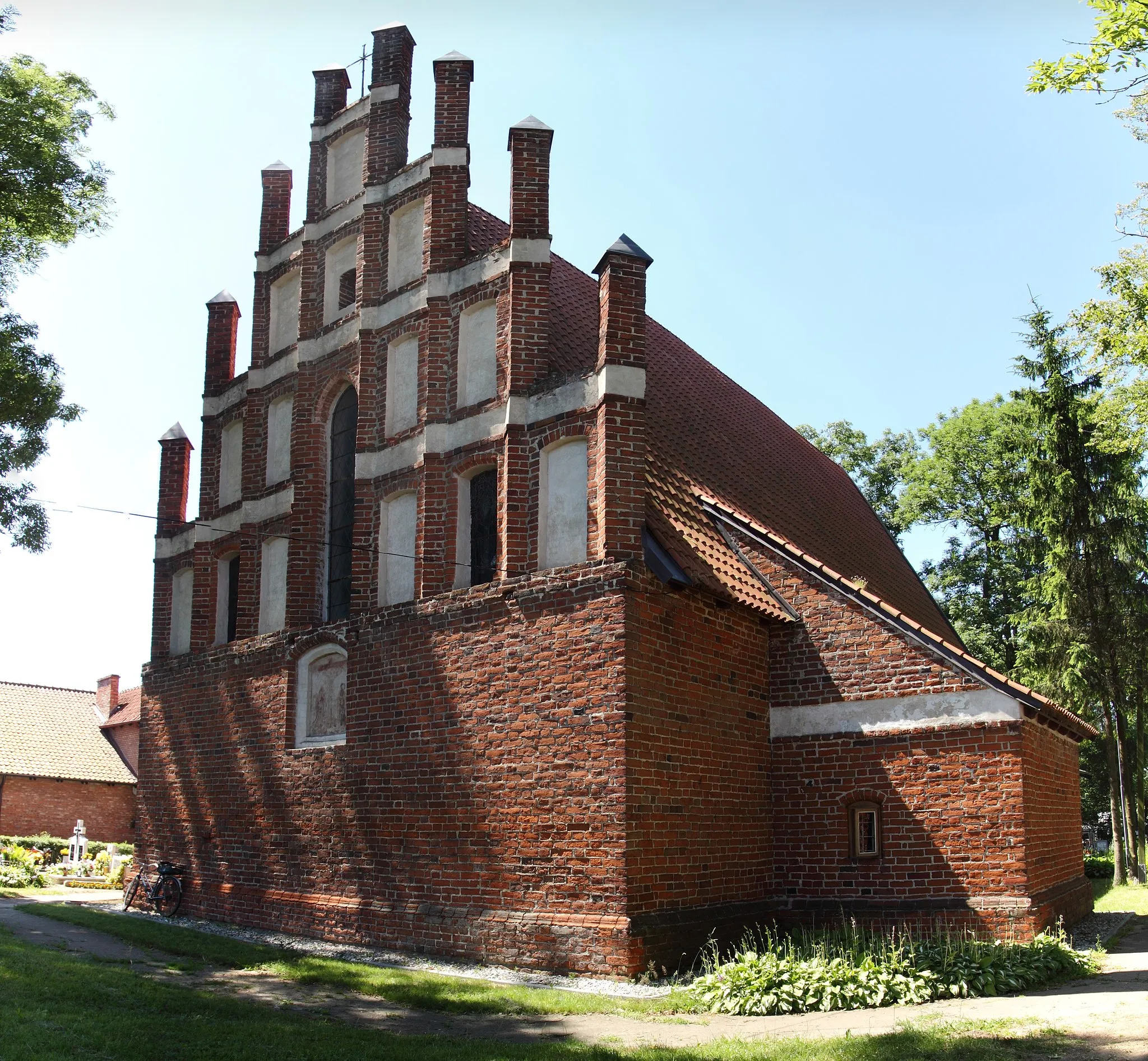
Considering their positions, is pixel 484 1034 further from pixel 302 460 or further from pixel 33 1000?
pixel 302 460

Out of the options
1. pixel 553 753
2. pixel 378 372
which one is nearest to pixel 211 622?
pixel 378 372

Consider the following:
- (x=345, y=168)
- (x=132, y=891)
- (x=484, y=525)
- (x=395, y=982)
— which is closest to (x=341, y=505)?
(x=484, y=525)

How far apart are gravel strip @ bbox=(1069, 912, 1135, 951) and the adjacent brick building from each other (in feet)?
84.7

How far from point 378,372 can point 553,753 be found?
20.0 ft

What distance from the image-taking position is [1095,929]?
1507cm

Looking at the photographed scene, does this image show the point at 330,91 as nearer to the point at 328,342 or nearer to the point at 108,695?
the point at 328,342

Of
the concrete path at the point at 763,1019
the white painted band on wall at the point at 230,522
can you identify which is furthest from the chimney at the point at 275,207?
the concrete path at the point at 763,1019

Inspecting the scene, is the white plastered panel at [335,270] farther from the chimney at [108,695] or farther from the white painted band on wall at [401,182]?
the chimney at [108,695]

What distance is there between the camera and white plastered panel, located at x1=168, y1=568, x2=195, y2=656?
60.0 feet

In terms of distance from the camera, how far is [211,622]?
17641mm

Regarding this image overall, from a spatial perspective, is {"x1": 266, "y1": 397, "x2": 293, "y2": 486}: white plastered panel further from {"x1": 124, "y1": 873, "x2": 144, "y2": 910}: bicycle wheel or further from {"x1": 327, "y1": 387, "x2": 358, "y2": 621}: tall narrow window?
{"x1": 124, "y1": 873, "x2": 144, "y2": 910}: bicycle wheel

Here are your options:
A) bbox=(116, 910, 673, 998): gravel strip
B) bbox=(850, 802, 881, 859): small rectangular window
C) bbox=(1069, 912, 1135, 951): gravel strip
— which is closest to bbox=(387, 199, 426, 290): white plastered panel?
bbox=(116, 910, 673, 998): gravel strip

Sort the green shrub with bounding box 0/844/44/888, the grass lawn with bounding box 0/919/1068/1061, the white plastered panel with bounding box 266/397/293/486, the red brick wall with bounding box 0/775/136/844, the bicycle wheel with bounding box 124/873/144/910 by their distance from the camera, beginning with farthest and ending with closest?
1. the red brick wall with bounding box 0/775/136/844
2. the green shrub with bounding box 0/844/44/888
3. the bicycle wheel with bounding box 124/873/144/910
4. the white plastered panel with bounding box 266/397/293/486
5. the grass lawn with bounding box 0/919/1068/1061

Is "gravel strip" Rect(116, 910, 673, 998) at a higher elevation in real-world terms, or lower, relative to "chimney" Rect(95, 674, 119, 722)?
lower
